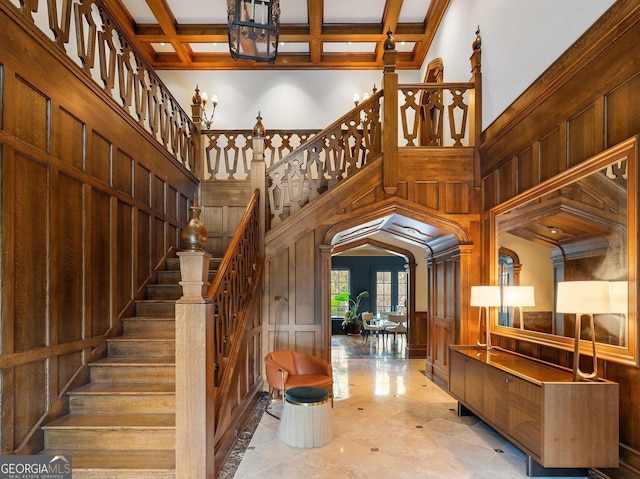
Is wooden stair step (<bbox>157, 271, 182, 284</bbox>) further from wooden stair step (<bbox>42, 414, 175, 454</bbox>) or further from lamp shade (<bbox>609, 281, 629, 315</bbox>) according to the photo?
lamp shade (<bbox>609, 281, 629, 315</bbox>)

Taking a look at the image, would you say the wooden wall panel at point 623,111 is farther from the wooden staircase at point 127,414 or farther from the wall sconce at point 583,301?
the wooden staircase at point 127,414

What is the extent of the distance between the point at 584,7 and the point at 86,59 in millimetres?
4581

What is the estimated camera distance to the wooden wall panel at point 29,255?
2.98 m

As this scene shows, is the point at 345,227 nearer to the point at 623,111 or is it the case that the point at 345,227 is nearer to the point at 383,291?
the point at 623,111

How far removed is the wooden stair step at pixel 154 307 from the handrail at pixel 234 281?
21.9 inches

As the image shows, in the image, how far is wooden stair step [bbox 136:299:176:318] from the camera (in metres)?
4.83

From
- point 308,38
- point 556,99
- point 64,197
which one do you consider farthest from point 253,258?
point 308,38

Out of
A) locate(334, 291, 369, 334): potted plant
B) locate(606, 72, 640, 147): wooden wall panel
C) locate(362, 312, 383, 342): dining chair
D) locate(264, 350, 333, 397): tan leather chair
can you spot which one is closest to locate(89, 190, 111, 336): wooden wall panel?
locate(264, 350, 333, 397): tan leather chair

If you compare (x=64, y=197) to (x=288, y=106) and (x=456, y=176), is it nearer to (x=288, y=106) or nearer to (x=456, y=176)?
(x=456, y=176)

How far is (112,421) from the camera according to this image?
355cm

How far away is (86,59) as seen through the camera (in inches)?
159

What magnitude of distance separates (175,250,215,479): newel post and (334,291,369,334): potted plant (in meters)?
11.1

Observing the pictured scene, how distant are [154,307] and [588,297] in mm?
4311

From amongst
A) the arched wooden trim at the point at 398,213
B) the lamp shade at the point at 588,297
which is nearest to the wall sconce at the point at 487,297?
the arched wooden trim at the point at 398,213
